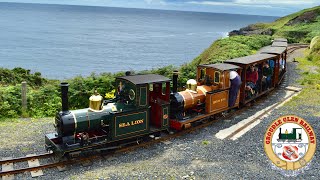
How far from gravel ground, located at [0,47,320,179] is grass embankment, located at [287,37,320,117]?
3.38 m

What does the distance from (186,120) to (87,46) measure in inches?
2588

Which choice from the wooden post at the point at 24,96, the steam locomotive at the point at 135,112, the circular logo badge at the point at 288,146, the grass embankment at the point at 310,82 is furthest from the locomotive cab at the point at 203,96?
the wooden post at the point at 24,96

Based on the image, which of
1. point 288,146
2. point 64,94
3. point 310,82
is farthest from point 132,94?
point 310,82

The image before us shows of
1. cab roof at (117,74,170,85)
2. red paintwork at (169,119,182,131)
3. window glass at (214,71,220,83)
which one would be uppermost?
cab roof at (117,74,170,85)

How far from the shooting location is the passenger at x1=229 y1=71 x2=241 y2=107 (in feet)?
50.0

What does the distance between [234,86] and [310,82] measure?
9.40 meters

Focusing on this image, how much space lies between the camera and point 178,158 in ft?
36.3

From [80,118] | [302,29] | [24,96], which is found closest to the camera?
[80,118]

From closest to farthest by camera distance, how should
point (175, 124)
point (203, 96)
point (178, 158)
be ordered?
1. point (178, 158)
2. point (175, 124)
3. point (203, 96)

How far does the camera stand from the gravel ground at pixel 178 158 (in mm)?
9891

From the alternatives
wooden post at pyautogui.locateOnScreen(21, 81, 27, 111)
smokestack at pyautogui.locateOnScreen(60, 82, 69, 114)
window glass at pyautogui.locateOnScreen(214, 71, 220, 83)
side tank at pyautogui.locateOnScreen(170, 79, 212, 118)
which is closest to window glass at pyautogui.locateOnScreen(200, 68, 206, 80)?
window glass at pyautogui.locateOnScreen(214, 71, 220, 83)

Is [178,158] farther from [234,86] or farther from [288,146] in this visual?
[234,86]

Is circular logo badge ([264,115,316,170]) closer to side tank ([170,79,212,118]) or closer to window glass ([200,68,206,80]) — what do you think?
side tank ([170,79,212,118])

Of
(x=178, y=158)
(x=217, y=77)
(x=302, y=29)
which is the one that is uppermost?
(x=302, y=29)
